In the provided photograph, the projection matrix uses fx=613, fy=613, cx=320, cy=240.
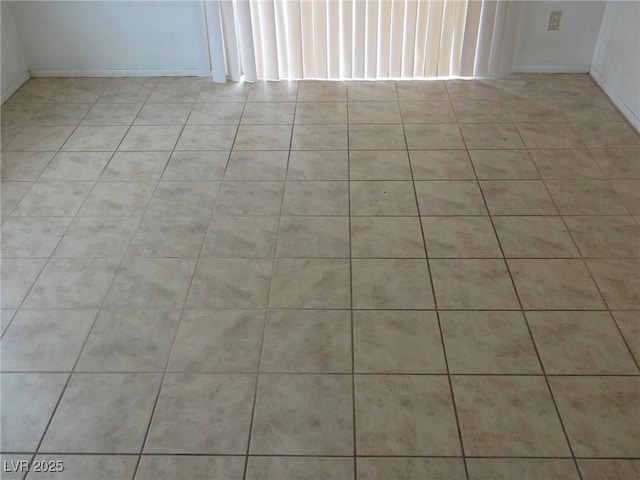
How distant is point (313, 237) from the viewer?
2.48 metres

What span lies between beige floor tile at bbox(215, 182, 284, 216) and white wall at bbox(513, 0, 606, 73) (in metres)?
1.85

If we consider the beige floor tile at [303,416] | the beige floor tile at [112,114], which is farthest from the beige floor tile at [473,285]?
the beige floor tile at [112,114]

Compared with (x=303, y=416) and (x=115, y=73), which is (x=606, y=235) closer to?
(x=303, y=416)

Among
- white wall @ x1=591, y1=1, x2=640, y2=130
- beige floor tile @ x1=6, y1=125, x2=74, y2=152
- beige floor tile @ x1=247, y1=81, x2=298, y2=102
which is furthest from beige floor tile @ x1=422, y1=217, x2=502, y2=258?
beige floor tile @ x1=6, y1=125, x2=74, y2=152

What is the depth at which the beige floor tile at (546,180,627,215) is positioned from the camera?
2594mm

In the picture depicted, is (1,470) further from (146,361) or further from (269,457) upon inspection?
(269,457)

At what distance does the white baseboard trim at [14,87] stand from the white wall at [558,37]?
3.02 m

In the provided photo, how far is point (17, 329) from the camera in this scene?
2115 millimetres

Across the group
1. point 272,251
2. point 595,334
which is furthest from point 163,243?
point 595,334

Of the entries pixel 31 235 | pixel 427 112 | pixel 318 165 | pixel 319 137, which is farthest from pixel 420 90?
pixel 31 235

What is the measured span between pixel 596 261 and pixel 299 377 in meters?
1.24

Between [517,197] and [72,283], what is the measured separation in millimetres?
1869

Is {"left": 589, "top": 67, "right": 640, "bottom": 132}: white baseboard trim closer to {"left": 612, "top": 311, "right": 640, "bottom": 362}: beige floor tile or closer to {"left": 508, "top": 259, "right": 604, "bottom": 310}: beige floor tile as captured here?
{"left": 508, "top": 259, "right": 604, "bottom": 310}: beige floor tile

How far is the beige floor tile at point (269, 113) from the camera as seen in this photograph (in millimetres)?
3332
